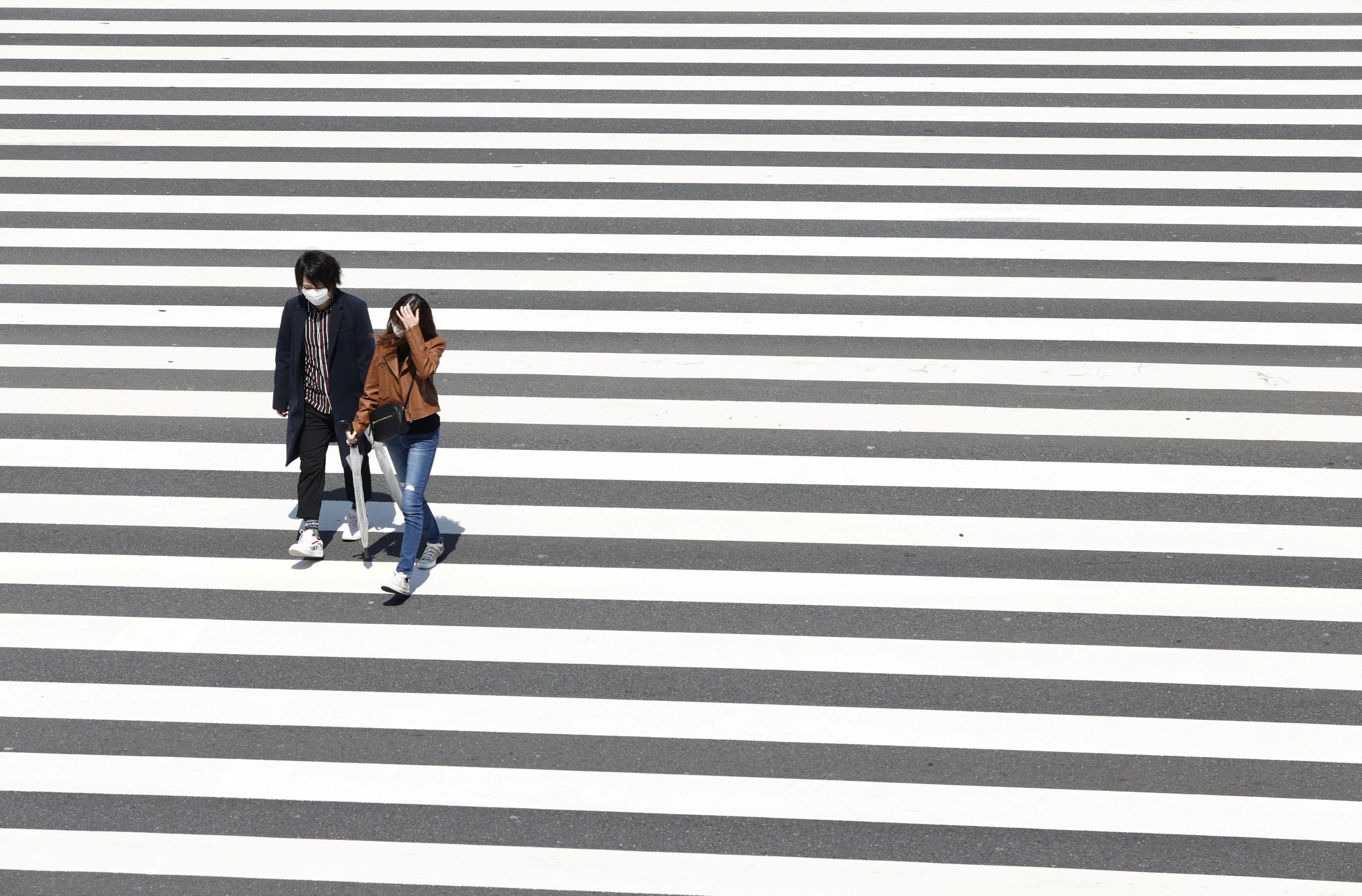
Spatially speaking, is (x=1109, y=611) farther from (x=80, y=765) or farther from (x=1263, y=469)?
(x=80, y=765)

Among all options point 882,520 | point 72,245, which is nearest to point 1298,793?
point 882,520

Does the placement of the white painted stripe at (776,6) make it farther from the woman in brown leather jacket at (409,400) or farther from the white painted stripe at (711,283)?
the woman in brown leather jacket at (409,400)

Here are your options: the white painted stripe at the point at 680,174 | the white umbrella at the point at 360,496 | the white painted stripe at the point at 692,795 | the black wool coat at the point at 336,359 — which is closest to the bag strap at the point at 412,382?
the black wool coat at the point at 336,359

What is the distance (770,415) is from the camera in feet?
26.8

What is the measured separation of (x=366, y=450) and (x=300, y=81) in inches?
229

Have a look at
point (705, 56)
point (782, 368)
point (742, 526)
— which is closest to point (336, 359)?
point (742, 526)

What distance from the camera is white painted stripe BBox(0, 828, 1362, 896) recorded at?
510cm

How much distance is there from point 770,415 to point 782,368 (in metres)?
0.53

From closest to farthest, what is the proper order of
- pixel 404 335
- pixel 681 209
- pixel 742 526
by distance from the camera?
pixel 404 335, pixel 742 526, pixel 681 209

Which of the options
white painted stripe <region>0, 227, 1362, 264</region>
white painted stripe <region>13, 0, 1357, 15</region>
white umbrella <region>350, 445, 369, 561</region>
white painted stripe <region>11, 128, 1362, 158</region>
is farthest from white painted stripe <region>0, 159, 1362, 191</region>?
white umbrella <region>350, 445, 369, 561</region>

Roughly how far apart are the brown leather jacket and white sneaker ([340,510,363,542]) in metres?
0.92

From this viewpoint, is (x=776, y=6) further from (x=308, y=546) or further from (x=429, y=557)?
(x=308, y=546)

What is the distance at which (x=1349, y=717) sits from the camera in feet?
19.3

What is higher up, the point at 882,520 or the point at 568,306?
the point at 568,306
